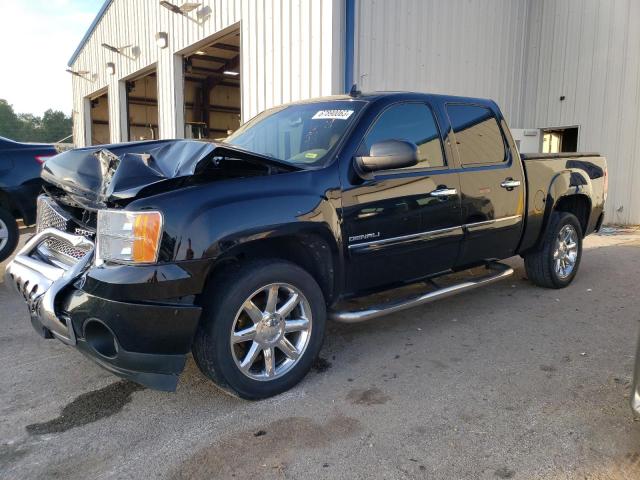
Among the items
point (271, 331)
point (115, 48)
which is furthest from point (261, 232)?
point (115, 48)

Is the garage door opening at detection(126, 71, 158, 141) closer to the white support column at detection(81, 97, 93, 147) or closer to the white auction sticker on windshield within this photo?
the white support column at detection(81, 97, 93, 147)

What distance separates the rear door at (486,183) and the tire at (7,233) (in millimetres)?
4701

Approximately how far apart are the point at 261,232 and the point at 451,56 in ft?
27.0

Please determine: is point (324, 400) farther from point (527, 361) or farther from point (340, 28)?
point (340, 28)

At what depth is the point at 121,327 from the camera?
2.54 meters

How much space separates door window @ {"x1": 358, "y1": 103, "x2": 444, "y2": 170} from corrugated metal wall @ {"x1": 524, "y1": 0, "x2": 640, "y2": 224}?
8081 millimetres

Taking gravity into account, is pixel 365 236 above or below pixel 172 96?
below

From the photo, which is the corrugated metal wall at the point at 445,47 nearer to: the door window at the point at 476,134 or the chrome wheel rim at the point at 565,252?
the door window at the point at 476,134

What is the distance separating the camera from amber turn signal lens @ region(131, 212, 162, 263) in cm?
255

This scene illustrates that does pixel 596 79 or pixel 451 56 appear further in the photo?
pixel 596 79

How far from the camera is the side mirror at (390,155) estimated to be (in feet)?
10.6

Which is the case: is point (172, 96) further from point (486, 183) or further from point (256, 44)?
point (486, 183)

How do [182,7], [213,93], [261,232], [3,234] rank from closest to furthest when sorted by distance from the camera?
[261,232] → [3,234] → [182,7] → [213,93]

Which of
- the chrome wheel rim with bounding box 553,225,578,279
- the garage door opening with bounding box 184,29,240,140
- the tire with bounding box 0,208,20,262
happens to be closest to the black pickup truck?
the chrome wheel rim with bounding box 553,225,578,279
